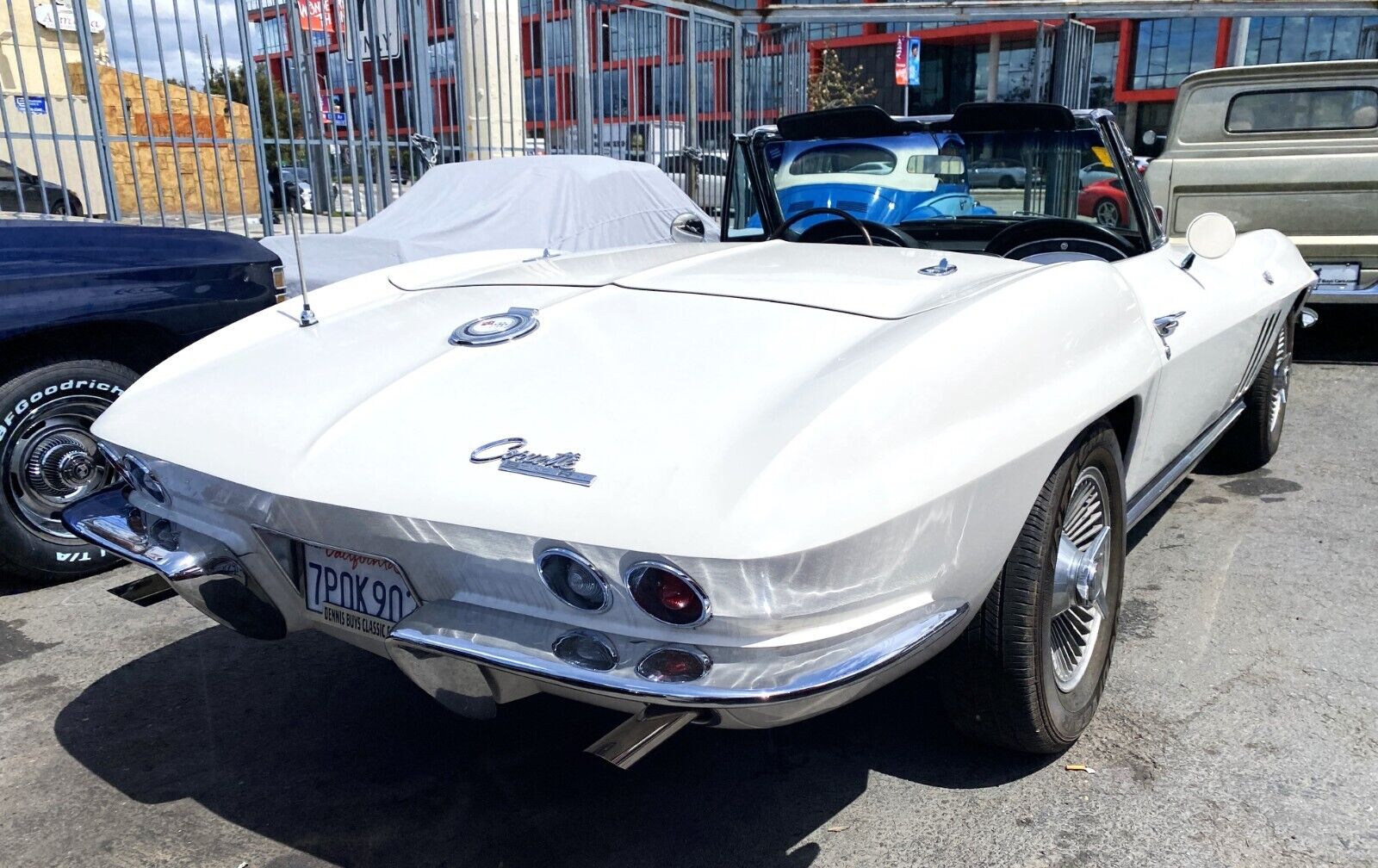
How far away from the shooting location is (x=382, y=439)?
2016mm

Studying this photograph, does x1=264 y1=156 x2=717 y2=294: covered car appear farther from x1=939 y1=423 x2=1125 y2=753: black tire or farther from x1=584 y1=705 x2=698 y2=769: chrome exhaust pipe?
x1=584 y1=705 x2=698 y2=769: chrome exhaust pipe

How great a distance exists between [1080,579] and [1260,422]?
2.53 meters

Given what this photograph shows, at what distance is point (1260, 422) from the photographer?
4422 millimetres

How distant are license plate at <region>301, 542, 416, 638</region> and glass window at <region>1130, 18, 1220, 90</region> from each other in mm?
41992

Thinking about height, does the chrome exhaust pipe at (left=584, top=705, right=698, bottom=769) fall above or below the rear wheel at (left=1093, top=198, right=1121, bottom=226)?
below

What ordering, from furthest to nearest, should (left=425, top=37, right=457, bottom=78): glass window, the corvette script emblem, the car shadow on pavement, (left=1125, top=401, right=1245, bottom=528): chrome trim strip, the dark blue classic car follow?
(left=425, top=37, right=457, bottom=78): glass window < the dark blue classic car < (left=1125, top=401, right=1245, bottom=528): chrome trim strip < the car shadow on pavement < the corvette script emblem

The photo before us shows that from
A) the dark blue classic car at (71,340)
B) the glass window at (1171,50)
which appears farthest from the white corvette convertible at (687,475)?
the glass window at (1171,50)

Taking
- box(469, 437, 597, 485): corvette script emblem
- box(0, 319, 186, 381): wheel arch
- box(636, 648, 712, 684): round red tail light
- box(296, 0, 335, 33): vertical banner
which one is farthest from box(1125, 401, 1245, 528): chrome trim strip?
box(296, 0, 335, 33): vertical banner

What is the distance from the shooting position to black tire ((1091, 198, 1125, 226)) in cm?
339

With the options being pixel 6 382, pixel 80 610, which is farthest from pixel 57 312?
pixel 80 610

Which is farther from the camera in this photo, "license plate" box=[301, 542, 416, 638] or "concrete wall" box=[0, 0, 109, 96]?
"concrete wall" box=[0, 0, 109, 96]

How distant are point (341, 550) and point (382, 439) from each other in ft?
0.72

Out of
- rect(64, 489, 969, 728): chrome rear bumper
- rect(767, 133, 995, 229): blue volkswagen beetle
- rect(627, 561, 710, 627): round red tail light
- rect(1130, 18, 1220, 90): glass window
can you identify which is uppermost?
rect(1130, 18, 1220, 90): glass window

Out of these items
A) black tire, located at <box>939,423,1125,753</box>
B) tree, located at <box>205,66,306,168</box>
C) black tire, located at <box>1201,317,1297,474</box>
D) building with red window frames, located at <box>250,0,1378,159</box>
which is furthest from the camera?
building with red window frames, located at <box>250,0,1378,159</box>
